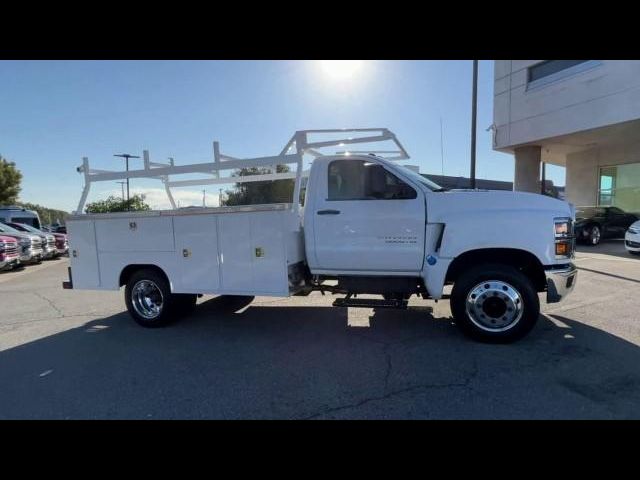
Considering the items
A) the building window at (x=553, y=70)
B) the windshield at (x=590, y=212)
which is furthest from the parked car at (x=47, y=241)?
the building window at (x=553, y=70)

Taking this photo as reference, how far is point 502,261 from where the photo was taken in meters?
4.46

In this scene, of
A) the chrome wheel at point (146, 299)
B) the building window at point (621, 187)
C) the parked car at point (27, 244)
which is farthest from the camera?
the building window at point (621, 187)

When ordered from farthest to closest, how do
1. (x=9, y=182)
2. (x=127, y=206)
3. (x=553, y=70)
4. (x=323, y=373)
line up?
(x=9, y=182), (x=553, y=70), (x=127, y=206), (x=323, y=373)

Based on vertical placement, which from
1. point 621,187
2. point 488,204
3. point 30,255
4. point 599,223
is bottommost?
point 30,255

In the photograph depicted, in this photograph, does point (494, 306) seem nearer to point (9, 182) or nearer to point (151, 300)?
point (151, 300)

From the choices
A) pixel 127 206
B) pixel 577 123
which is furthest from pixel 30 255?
pixel 577 123

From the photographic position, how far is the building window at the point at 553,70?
15610mm

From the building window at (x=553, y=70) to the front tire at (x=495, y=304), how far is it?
15906mm

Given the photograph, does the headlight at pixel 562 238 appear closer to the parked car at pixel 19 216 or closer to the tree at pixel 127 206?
the tree at pixel 127 206

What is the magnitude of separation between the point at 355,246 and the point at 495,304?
1759mm

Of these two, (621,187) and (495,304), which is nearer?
(495,304)

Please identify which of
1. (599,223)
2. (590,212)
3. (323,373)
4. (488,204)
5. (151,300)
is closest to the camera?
(323,373)
